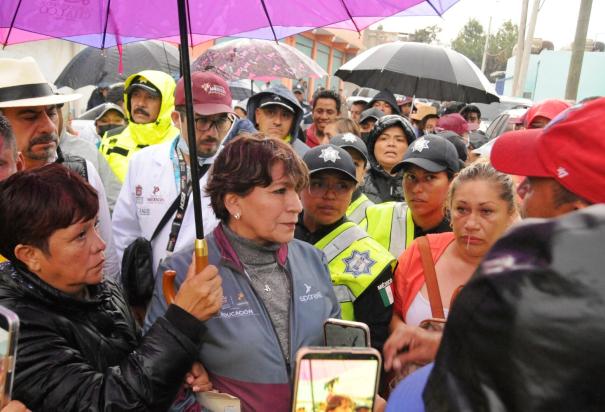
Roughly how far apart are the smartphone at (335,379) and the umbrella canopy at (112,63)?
5.66m

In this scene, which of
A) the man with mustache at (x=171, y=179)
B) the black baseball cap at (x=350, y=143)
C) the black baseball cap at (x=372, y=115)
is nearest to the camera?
the man with mustache at (x=171, y=179)

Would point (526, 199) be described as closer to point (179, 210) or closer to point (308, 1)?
point (308, 1)

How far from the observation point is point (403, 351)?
1872 mm

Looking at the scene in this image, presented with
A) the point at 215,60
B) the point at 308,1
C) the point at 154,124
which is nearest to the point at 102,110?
the point at 215,60

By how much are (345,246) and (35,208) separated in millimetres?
1428

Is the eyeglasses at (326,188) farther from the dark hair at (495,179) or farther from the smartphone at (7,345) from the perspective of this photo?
the smartphone at (7,345)

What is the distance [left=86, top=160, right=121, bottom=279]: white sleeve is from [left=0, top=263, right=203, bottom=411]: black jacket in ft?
3.59

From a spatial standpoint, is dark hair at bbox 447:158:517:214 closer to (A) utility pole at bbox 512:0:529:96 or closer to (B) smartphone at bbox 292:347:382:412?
(B) smartphone at bbox 292:347:382:412

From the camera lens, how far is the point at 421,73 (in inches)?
247

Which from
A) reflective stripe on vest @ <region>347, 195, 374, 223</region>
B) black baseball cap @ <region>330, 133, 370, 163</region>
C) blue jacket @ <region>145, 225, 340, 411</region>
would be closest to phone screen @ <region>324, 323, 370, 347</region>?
blue jacket @ <region>145, 225, 340, 411</region>

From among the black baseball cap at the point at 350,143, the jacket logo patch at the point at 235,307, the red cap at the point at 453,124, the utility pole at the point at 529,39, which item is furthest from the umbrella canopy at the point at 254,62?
the utility pole at the point at 529,39

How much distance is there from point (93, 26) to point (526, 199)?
212 centimetres

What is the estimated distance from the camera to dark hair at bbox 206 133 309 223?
89.4 inches

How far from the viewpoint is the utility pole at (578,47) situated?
11.2 metres
